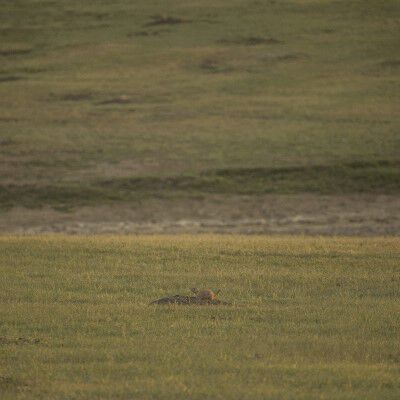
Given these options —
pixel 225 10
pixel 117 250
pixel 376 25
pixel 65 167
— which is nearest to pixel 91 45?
pixel 225 10

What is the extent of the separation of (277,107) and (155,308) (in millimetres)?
38655

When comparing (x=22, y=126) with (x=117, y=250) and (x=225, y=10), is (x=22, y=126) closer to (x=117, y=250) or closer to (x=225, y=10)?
(x=117, y=250)

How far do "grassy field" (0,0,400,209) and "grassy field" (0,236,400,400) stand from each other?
56.3 feet

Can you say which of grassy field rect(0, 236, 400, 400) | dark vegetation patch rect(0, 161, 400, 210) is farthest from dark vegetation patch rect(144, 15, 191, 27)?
grassy field rect(0, 236, 400, 400)

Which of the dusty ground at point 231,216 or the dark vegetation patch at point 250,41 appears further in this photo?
the dark vegetation patch at point 250,41

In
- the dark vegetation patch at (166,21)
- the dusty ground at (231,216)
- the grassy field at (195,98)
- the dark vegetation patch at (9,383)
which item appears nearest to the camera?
the dark vegetation patch at (9,383)

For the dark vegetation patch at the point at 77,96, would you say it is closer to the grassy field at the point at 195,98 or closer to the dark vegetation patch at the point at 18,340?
the grassy field at the point at 195,98

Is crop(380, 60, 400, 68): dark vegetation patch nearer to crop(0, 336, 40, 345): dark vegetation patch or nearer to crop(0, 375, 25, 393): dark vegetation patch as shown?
crop(0, 336, 40, 345): dark vegetation patch

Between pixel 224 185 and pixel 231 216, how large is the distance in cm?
425

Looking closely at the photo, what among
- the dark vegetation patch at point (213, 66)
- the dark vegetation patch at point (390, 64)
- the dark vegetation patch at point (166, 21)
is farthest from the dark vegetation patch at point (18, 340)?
the dark vegetation patch at point (166, 21)

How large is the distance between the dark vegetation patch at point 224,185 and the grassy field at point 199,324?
603 inches

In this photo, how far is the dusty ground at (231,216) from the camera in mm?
31641

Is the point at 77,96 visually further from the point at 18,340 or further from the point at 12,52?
the point at 18,340

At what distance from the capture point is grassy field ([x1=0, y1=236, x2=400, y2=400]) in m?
10.1
